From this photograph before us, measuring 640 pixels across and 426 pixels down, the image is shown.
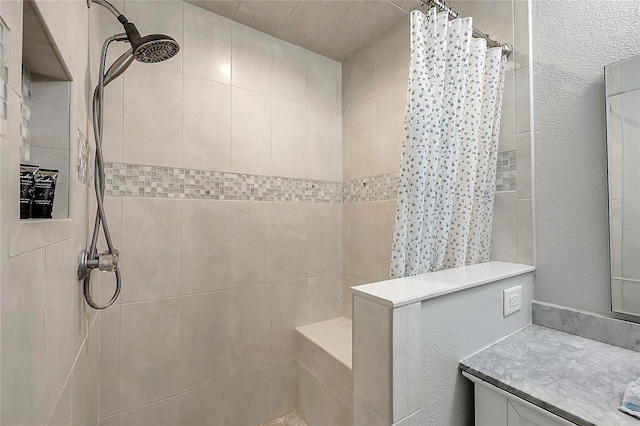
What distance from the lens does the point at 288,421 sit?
184 centimetres

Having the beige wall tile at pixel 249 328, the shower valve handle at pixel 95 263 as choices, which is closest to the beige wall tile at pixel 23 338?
the shower valve handle at pixel 95 263

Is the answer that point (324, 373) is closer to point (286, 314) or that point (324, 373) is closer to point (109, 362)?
point (286, 314)

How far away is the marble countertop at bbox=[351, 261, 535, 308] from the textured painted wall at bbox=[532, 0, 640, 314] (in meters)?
0.17

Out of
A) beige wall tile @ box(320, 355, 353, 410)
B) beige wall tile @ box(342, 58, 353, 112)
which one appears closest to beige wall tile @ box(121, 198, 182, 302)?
beige wall tile @ box(320, 355, 353, 410)

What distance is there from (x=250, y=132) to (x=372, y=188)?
34.7 inches

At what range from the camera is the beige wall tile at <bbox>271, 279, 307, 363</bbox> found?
1.88 meters

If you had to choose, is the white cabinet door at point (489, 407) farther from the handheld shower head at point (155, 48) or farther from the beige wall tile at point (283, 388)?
the handheld shower head at point (155, 48)

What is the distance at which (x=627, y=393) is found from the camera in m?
0.70

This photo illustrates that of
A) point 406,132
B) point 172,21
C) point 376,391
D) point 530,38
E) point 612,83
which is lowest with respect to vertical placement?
point 376,391

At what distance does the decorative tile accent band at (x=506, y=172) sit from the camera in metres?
1.31

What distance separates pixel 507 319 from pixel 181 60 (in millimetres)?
2007

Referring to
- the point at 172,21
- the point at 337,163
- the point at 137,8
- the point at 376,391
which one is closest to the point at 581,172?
the point at 376,391

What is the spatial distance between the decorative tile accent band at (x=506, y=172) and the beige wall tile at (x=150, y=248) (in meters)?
1.64

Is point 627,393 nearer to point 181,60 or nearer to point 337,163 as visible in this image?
point 337,163
